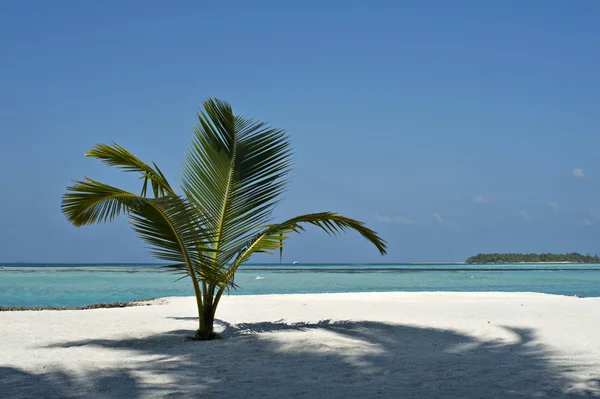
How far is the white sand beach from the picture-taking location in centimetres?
511

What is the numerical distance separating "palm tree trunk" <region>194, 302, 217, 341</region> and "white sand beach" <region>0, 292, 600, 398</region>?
0.70 feet

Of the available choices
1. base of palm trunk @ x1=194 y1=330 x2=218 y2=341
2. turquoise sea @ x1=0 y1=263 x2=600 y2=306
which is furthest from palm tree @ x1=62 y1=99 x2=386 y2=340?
turquoise sea @ x1=0 y1=263 x2=600 y2=306

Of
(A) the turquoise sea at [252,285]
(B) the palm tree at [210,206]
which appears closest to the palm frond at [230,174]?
(B) the palm tree at [210,206]

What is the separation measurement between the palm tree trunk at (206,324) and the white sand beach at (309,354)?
213 mm

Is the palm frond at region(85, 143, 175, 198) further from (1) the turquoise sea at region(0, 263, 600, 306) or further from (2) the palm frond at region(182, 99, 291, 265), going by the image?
(1) the turquoise sea at region(0, 263, 600, 306)

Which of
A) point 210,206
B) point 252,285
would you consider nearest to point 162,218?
point 210,206

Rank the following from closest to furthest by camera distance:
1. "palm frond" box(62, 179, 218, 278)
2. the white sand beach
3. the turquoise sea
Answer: the white sand beach < "palm frond" box(62, 179, 218, 278) < the turquoise sea

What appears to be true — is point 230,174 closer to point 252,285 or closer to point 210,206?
point 210,206

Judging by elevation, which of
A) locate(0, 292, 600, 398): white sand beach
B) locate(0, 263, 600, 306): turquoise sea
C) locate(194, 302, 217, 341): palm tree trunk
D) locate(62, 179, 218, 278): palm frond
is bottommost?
locate(0, 263, 600, 306): turquoise sea

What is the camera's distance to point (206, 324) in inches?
318

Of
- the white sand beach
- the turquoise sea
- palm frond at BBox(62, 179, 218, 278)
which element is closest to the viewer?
the white sand beach

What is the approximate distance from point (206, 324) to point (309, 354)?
6.29ft

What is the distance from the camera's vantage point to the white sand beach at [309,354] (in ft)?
16.8

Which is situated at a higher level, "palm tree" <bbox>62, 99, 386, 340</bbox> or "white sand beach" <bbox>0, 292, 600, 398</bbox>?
"palm tree" <bbox>62, 99, 386, 340</bbox>
